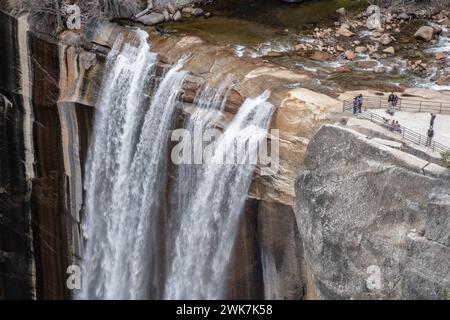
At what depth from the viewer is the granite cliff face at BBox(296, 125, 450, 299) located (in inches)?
947

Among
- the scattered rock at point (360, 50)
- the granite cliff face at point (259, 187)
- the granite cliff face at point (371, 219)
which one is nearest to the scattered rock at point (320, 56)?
the scattered rock at point (360, 50)

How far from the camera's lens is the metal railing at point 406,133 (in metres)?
25.5

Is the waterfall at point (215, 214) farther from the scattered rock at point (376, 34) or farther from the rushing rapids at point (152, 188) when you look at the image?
the scattered rock at point (376, 34)

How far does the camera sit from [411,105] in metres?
29.1

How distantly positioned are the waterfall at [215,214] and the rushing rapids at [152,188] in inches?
1.7

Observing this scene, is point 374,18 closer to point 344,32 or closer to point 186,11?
point 344,32

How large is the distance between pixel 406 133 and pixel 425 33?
40.3 ft

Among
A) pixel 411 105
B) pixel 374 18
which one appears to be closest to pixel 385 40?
pixel 374 18

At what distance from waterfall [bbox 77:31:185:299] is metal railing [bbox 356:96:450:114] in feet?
26.3

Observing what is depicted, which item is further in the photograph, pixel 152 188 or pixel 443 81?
pixel 152 188

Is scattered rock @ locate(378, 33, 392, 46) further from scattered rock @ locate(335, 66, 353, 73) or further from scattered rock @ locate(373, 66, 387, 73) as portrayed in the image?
scattered rock @ locate(335, 66, 353, 73)

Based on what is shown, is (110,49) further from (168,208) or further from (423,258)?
(423,258)

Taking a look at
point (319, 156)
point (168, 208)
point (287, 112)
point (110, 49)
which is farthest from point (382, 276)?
point (110, 49)

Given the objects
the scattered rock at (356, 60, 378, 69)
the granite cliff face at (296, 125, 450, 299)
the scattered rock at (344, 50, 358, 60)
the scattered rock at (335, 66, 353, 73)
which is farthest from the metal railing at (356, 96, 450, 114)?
the scattered rock at (344, 50, 358, 60)
